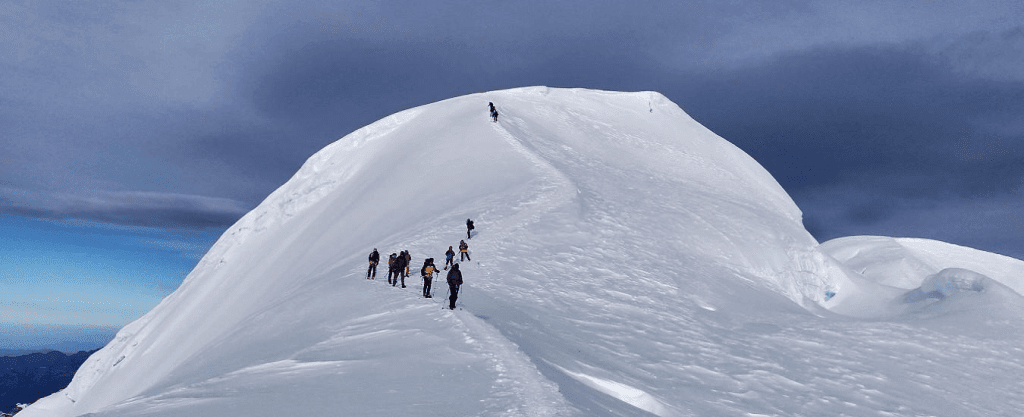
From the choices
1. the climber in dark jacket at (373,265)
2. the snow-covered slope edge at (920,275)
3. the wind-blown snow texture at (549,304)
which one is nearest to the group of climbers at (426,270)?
the climber in dark jacket at (373,265)

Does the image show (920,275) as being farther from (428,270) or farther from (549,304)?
(428,270)

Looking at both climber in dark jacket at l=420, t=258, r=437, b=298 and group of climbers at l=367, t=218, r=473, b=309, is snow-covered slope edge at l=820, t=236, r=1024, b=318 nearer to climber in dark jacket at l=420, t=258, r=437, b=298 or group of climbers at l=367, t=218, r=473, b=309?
group of climbers at l=367, t=218, r=473, b=309

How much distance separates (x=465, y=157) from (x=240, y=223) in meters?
25.8

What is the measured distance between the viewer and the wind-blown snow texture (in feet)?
34.1

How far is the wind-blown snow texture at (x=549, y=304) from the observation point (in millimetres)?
10383

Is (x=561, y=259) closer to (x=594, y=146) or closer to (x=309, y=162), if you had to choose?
(x=594, y=146)

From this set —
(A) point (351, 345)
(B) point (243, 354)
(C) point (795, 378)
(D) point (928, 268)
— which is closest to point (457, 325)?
(A) point (351, 345)

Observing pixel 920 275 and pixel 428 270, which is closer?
pixel 428 270

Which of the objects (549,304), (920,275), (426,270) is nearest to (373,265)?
(426,270)

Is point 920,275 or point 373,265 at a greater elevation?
point 920,275

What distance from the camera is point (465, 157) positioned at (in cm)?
3681

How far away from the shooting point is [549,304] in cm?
1712

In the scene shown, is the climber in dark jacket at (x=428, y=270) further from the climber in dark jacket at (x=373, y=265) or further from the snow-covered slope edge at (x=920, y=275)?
the snow-covered slope edge at (x=920, y=275)

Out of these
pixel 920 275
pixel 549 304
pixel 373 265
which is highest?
pixel 920 275
